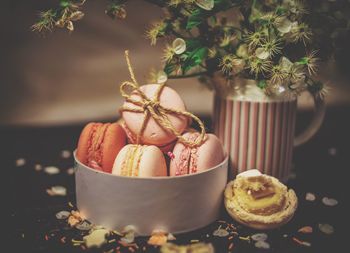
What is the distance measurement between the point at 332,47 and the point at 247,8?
0.24 m

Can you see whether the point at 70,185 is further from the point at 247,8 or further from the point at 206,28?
the point at 247,8

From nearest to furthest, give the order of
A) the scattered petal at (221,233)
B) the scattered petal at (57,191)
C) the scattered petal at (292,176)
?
the scattered petal at (221,233) → the scattered petal at (57,191) → the scattered petal at (292,176)

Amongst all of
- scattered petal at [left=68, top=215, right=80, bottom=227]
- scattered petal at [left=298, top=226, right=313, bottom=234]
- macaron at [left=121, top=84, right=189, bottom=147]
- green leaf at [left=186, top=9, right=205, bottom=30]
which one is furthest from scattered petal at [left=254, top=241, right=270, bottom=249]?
green leaf at [left=186, top=9, right=205, bottom=30]

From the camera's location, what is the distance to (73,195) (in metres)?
1.27

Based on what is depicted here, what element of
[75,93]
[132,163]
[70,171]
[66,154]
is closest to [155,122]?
[132,163]

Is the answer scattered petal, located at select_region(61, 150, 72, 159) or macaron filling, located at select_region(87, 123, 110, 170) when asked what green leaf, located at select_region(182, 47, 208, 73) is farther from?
scattered petal, located at select_region(61, 150, 72, 159)

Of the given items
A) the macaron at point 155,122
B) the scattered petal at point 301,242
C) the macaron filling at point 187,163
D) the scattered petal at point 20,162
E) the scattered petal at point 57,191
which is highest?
the macaron at point 155,122

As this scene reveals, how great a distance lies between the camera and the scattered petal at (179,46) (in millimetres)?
1136

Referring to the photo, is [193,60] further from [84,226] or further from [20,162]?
[20,162]

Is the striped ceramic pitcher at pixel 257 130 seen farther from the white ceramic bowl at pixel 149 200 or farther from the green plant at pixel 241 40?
the white ceramic bowl at pixel 149 200

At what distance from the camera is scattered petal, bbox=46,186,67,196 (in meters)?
1.28

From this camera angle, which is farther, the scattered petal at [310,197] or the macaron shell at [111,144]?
the scattered petal at [310,197]

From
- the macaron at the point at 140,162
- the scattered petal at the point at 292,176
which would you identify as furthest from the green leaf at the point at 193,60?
the scattered petal at the point at 292,176

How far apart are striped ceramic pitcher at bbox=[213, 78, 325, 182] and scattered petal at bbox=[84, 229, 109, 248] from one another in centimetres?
43
